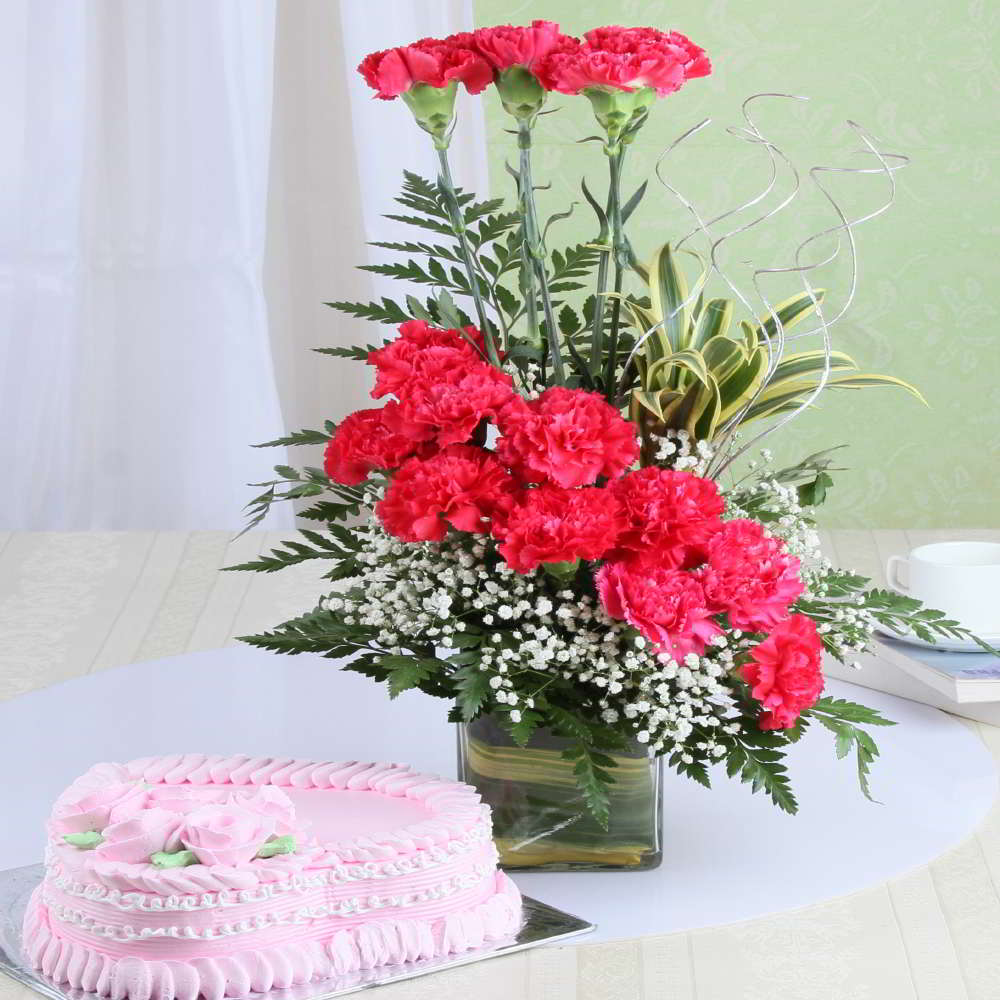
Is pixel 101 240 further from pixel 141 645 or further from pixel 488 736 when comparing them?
pixel 488 736

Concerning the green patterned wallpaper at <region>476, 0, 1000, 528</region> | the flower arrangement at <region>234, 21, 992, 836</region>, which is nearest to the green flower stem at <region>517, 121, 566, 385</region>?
the flower arrangement at <region>234, 21, 992, 836</region>

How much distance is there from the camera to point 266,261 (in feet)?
9.69

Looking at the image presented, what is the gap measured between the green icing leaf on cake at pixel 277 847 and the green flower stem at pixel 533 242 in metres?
0.34

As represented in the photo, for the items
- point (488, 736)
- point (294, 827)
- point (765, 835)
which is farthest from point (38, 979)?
point (765, 835)

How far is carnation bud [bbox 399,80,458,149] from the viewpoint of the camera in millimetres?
959

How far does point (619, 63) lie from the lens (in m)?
0.91

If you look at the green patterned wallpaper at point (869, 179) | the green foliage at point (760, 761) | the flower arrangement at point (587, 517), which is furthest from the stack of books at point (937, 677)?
the green patterned wallpaper at point (869, 179)

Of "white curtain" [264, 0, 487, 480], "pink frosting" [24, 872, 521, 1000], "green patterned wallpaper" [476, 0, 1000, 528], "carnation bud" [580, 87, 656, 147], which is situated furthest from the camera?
"green patterned wallpaper" [476, 0, 1000, 528]

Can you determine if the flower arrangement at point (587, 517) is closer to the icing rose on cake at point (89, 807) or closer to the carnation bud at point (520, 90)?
the carnation bud at point (520, 90)

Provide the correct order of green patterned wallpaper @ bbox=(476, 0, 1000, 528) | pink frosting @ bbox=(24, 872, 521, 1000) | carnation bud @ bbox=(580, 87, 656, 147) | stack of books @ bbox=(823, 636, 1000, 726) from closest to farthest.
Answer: pink frosting @ bbox=(24, 872, 521, 1000) → carnation bud @ bbox=(580, 87, 656, 147) → stack of books @ bbox=(823, 636, 1000, 726) → green patterned wallpaper @ bbox=(476, 0, 1000, 528)

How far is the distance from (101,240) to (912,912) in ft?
7.12

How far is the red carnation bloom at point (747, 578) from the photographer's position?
92cm

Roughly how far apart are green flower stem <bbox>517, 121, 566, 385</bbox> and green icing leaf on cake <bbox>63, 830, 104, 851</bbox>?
0.39 meters

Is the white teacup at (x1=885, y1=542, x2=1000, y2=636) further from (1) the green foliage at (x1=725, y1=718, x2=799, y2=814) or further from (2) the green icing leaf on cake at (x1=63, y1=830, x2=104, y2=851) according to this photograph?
(2) the green icing leaf on cake at (x1=63, y1=830, x2=104, y2=851)
